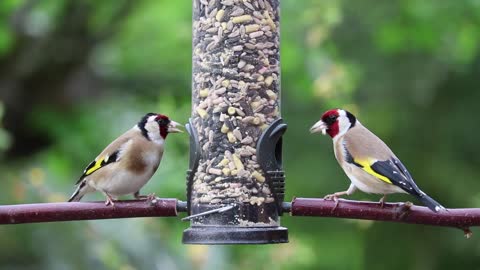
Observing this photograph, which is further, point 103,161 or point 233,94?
point 103,161

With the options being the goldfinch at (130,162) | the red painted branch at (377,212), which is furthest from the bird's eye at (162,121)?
the red painted branch at (377,212)

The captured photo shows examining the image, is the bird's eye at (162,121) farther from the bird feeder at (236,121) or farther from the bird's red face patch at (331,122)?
the bird's red face patch at (331,122)

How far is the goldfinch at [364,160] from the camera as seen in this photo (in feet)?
22.6

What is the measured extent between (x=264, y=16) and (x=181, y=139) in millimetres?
3984

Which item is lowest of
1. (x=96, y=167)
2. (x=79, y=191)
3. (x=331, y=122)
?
(x=79, y=191)

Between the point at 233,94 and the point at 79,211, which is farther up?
the point at 233,94

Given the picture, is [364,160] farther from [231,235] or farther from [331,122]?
[231,235]

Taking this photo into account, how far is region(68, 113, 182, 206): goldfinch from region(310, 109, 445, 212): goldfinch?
1.08 meters

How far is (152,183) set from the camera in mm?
10500

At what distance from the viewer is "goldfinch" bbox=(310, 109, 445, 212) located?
6.89 metres

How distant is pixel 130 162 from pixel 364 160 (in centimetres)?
156

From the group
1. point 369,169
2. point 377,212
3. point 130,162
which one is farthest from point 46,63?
point 377,212

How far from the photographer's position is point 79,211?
6.26 m

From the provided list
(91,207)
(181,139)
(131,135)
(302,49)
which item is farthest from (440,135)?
(91,207)
